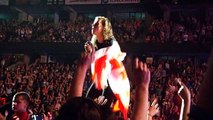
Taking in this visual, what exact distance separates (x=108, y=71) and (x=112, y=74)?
8 cm

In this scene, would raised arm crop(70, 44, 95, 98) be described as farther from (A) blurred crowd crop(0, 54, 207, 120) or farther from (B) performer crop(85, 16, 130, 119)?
(A) blurred crowd crop(0, 54, 207, 120)

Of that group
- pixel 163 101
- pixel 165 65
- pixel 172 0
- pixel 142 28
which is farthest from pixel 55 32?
pixel 163 101

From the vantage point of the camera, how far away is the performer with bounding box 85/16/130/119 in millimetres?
5773

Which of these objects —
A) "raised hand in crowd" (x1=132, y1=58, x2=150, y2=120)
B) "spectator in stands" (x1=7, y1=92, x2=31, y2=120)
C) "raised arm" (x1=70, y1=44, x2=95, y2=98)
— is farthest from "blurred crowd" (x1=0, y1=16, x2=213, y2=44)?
"raised hand in crowd" (x1=132, y1=58, x2=150, y2=120)

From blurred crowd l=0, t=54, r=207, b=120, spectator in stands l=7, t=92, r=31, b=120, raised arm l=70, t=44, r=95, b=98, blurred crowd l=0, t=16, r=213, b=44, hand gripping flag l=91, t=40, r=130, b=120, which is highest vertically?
raised arm l=70, t=44, r=95, b=98

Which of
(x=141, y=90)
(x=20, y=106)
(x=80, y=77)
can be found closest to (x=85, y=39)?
(x=20, y=106)

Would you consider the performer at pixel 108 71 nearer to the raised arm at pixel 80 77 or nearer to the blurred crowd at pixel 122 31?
the raised arm at pixel 80 77

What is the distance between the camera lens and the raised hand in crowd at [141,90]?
2.41 meters

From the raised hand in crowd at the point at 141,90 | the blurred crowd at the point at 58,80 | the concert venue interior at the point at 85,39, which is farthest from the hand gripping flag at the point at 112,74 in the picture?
the concert venue interior at the point at 85,39

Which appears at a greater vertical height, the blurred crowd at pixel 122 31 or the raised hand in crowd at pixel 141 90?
the raised hand in crowd at pixel 141 90

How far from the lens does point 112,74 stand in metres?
5.96

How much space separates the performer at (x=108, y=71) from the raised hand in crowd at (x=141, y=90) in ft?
10.5

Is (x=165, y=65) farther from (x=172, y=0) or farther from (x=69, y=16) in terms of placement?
(x=69, y=16)

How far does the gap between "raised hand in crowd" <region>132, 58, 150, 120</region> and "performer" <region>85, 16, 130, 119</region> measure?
10.5 feet
